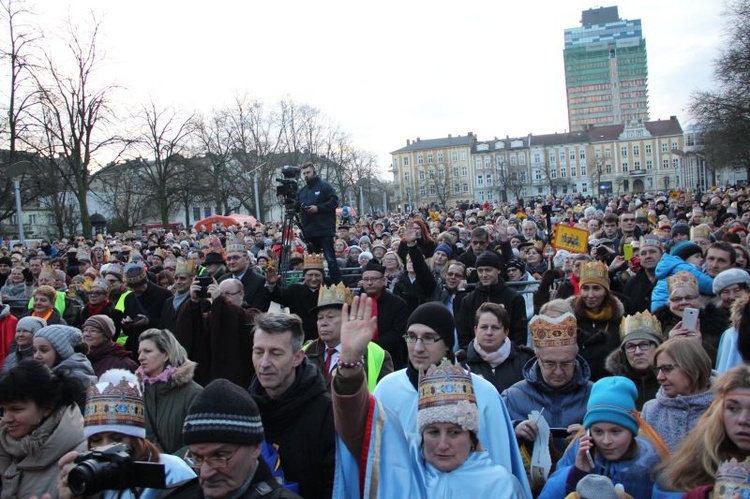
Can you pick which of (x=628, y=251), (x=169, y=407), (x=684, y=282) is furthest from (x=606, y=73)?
(x=169, y=407)

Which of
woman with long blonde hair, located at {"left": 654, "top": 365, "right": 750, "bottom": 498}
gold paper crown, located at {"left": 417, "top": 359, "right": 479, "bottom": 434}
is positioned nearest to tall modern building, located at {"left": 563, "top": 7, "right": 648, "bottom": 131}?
woman with long blonde hair, located at {"left": 654, "top": 365, "right": 750, "bottom": 498}

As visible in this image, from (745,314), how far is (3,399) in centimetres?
416

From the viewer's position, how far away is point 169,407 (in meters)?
4.56

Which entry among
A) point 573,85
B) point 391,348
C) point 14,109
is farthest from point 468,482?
point 573,85

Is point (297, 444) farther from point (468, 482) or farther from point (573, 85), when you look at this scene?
point (573, 85)

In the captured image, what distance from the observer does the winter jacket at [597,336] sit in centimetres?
558

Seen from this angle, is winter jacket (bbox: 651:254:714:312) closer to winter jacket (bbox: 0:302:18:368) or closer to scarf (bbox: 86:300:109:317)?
scarf (bbox: 86:300:109:317)

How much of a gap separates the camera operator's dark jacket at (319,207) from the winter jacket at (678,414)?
290 inches

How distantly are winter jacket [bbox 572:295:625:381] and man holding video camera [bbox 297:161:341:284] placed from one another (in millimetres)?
5068

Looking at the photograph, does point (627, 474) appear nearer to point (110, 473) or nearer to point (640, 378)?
point (640, 378)

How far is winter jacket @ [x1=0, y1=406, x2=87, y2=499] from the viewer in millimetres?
3525

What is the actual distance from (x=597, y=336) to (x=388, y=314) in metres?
2.14

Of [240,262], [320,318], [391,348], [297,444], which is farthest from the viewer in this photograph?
[240,262]

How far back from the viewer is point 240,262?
851 cm
